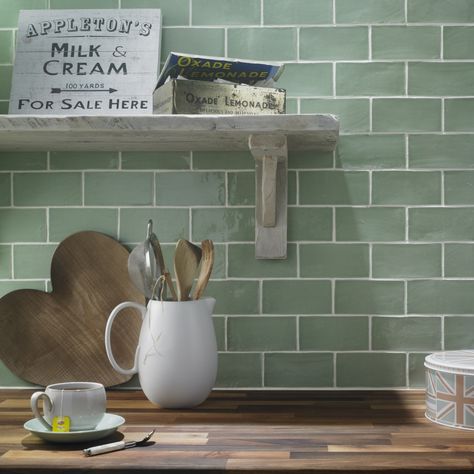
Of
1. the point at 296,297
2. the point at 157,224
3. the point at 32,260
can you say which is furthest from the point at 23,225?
the point at 296,297

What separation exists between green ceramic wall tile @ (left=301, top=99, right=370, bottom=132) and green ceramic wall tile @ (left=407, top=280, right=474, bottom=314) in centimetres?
39

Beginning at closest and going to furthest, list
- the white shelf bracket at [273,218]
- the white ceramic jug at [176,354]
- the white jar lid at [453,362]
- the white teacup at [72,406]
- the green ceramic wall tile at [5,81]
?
the white teacup at [72,406]
the white jar lid at [453,362]
the white ceramic jug at [176,354]
the white shelf bracket at [273,218]
the green ceramic wall tile at [5,81]

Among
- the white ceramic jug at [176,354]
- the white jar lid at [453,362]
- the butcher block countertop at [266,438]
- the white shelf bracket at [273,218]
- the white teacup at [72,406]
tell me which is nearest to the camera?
the butcher block countertop at [266,438]

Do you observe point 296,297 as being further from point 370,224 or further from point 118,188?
point 118,188

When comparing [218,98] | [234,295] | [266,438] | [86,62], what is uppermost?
[86,62]

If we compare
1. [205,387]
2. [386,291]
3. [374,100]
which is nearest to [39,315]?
[205,387]

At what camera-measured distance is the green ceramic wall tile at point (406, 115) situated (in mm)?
1763

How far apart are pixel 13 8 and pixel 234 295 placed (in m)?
0.86

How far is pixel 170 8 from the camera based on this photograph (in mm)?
1790

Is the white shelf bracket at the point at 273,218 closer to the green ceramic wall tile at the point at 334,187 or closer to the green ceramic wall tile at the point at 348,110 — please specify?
the green ceramic wall tile at the point at 334,187

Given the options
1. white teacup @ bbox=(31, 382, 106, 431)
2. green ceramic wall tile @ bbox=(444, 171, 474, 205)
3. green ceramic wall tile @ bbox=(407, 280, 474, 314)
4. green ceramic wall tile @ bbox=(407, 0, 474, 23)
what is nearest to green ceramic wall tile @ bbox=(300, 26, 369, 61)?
green ceramic wall tile @ bbox=(407, 0, 474, 23)

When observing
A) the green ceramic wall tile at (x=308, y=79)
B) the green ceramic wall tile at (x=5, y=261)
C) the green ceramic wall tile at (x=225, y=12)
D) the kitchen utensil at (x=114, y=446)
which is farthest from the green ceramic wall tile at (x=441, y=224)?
the green ceramic wall tile at (x=5, y=261)

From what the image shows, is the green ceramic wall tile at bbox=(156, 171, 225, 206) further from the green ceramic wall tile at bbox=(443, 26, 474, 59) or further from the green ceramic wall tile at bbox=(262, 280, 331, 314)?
the green ceramic wall tile at bbox=(443, 26, 474, 59)

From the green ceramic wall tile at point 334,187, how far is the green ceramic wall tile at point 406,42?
0.28m
